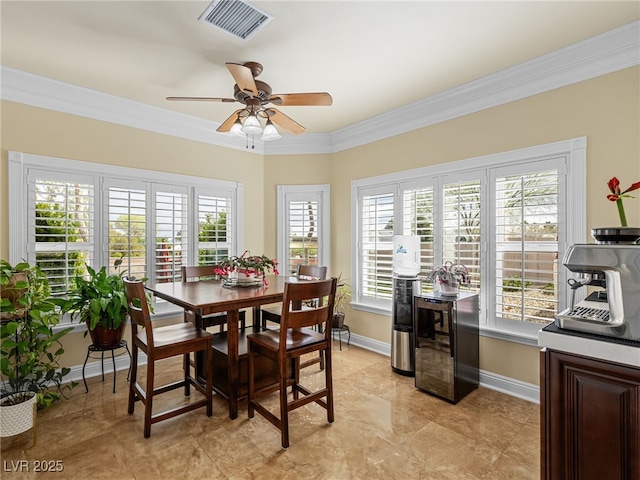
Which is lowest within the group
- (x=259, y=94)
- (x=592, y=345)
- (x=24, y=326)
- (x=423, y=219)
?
(x=24, y=326)

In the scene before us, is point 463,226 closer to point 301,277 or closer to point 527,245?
point 527,245

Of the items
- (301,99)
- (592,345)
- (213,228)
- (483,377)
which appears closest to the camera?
(592,345)

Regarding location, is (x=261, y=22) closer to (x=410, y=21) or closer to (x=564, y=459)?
(x=410, y=21)

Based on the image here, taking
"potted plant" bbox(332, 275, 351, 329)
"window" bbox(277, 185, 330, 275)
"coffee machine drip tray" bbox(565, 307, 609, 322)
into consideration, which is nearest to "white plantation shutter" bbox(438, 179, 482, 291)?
"potted plant" bbox(332, 275, 351, 329)

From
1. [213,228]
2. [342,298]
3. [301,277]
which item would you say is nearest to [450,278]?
[301,277]

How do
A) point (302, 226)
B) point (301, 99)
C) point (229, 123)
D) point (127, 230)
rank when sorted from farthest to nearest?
point (302, 226)
point (127, 230)
point (229, 123)
point (301, 99)

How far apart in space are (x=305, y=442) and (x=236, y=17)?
279cm

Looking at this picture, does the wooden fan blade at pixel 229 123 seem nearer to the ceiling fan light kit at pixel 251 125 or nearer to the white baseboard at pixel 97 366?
the ceiling fan light kit at pixel 251 125

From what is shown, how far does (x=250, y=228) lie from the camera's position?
4551mm

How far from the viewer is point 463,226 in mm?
3246

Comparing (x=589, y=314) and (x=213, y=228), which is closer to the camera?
(x=589, y=314)

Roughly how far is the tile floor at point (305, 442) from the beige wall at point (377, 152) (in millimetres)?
732

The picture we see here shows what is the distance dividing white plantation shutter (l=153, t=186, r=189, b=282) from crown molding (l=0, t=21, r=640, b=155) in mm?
714

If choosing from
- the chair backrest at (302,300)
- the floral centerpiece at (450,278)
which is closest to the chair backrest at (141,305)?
the chair backrest at (302,300)
